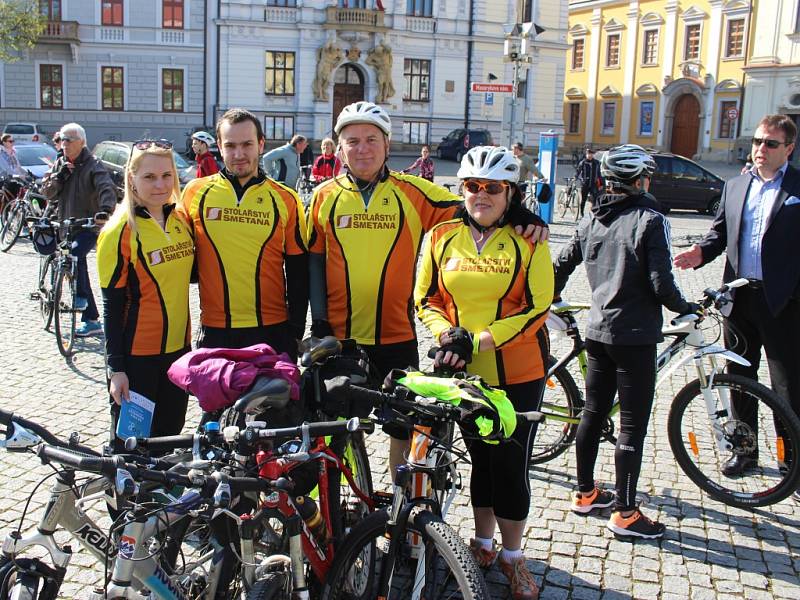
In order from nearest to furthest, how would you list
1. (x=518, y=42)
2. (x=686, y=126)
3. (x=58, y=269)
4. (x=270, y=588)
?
(x=270, y=588)
(x=58, y=269)
(x=518, y=42)
(x=686, y=126)

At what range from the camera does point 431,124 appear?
44.6 metres

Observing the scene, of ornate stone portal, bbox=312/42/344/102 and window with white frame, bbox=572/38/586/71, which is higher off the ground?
window with white frame, bbox=572/38/586/71

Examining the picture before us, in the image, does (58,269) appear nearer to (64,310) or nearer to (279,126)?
(64,310)

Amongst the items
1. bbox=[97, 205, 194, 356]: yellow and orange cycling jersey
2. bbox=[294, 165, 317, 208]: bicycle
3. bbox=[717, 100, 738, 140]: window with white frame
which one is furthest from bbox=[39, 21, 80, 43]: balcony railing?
bbox=[97, 205, 194, 356]: yellow and orange cycling jersey

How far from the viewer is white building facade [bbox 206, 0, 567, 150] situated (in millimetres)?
41719

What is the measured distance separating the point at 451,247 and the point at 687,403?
2.01m

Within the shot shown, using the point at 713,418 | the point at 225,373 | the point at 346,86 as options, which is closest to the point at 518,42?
the point at 713,418

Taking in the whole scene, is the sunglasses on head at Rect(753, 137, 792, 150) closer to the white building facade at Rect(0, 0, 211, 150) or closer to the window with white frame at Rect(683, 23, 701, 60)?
the white building facade at Rect(0, 0, 211, 150)

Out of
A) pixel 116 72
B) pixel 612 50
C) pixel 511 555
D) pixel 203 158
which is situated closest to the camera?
pixel 511 555

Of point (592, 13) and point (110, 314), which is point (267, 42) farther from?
point (110, 314)

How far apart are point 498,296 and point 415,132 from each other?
4183cm

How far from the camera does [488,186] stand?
3.60 m

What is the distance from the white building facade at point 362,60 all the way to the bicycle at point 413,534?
1542 inches

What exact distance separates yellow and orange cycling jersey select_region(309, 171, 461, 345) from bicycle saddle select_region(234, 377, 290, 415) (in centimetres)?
113
